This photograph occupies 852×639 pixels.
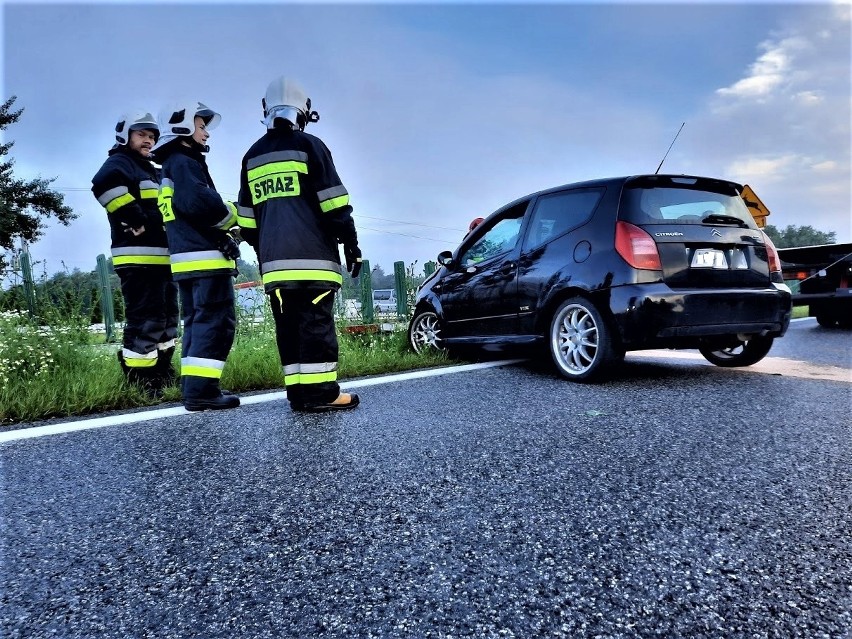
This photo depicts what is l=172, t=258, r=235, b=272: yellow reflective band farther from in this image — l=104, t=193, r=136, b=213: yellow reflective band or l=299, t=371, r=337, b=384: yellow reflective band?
l=299, t=371, r=337, b=384: yellow reflective band

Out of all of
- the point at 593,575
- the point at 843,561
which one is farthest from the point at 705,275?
the point at 593,575

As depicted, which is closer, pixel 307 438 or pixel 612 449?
pixel 612 449

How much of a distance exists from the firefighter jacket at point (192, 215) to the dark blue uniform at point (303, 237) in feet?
1.08

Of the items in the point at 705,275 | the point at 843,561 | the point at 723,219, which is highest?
the point at 723,219

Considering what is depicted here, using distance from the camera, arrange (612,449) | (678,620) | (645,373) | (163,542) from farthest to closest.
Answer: (645,373), (612,449), (163,542), (678,620)

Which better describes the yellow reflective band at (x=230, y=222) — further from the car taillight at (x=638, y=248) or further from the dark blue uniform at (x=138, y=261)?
the car taillight at (x=638, y=248)

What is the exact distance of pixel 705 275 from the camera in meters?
4.16

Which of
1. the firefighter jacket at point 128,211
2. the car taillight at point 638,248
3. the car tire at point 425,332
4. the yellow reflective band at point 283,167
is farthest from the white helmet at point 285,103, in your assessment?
the car tire at point 425,332

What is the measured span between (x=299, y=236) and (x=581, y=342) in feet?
7.85

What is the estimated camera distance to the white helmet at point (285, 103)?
361 cm

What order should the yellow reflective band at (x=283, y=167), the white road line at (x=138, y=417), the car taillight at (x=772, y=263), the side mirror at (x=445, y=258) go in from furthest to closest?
1. the side mirror at (x=445, y=258)
2. the car taillight at (x=772, y=263)
3. the yellow reflective band at (x=283, y=167)
4. the white road line at (x=138, y=417)

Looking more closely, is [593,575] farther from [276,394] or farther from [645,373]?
[645,373]

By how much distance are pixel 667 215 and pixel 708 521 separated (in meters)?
3.09

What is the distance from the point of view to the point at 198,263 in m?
3.76
